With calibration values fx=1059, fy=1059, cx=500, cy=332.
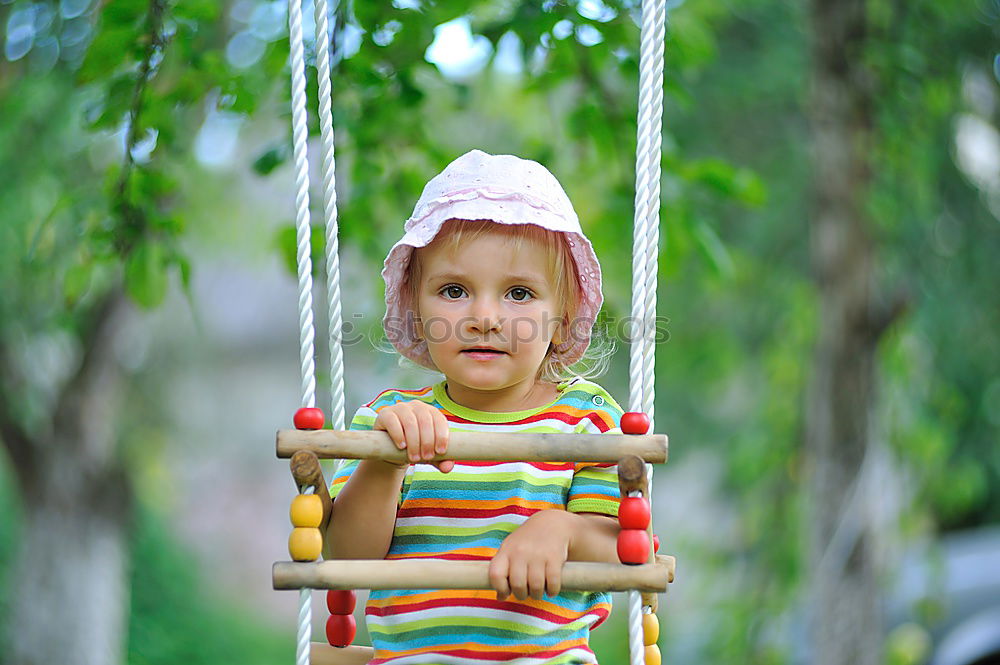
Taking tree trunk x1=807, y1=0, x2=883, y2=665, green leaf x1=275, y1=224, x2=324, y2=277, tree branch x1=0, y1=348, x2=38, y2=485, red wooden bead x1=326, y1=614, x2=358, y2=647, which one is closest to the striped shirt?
red wooden bead x1=326, y1=614, x2=358, y2=647

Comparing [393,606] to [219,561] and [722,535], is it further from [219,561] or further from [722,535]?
[219,561]

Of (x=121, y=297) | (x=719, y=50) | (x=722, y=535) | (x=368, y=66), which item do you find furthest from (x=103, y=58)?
(x=722, y=535)

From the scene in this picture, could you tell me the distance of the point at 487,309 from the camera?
4.81 feet

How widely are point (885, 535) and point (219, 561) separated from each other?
7.09 m

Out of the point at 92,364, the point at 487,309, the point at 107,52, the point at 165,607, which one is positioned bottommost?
the point at 165,607

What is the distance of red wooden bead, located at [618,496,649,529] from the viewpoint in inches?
52.3

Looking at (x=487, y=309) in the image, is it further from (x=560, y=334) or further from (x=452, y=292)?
(x=560, y=334)

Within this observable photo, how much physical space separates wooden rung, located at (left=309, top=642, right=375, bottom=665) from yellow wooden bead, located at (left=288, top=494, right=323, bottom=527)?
355 millimetres

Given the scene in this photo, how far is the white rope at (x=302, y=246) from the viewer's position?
4.56 feet

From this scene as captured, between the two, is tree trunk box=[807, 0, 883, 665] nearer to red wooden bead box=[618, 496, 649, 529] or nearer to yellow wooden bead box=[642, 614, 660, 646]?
yellow wooden bead box=[642, 614, 660, 646]

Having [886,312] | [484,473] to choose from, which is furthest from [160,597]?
[484,473]

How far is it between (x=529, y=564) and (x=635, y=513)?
0.48ft

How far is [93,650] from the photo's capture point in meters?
4.50

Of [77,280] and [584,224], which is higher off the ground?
[584,224]
